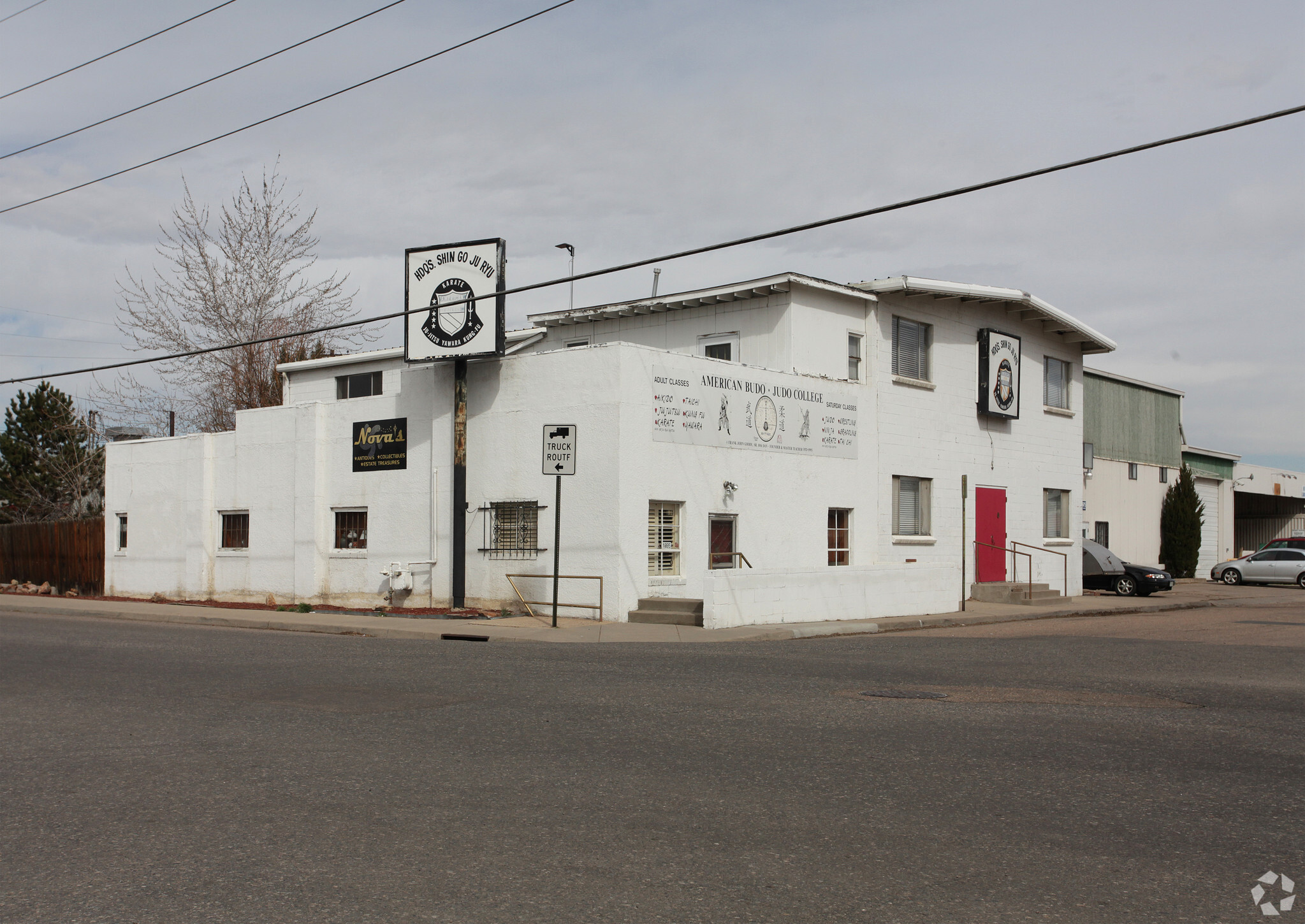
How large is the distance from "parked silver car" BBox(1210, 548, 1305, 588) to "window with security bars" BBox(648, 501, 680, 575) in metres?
28.3

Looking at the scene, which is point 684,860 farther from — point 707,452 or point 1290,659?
point 707,452

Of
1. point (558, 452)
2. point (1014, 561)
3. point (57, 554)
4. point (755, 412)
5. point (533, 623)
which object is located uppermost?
point (755, 412)

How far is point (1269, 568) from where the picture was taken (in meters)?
39.6

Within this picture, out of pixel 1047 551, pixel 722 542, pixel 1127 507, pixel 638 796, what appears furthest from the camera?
pixel 1127 507

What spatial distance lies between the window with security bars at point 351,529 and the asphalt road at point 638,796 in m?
11.7

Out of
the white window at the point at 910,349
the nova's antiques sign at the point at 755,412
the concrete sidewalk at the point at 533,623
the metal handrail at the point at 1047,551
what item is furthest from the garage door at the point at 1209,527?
the nova's antiques sign at the point at 755,412

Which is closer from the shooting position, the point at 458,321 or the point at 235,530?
the point at 458,321

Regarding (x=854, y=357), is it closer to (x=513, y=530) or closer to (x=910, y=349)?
(x=910, y=349)

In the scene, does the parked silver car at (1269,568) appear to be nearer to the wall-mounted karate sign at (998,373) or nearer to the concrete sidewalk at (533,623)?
the concrete sidewalk at (533,623)

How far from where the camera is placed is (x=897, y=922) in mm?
4434

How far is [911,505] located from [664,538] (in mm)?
8095

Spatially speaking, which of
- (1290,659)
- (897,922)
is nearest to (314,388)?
(1290,659)

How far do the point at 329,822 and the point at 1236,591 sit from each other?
1417 inches

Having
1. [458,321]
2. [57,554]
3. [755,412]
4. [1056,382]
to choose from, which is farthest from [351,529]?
[1056,382]
